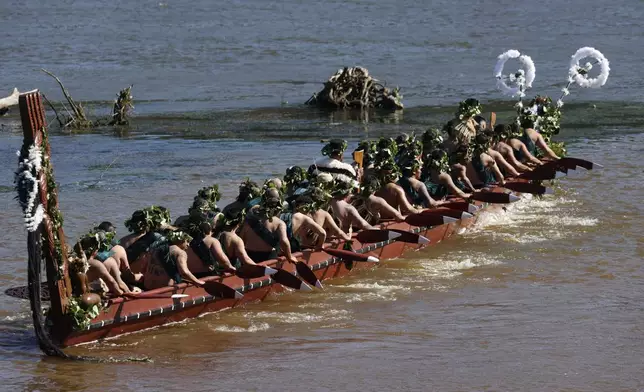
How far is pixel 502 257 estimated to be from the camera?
2120 centimetres

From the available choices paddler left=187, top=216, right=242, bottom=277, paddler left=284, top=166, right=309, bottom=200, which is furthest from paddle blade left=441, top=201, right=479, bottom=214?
paddler left=187, top=216, right=242, bottom=277

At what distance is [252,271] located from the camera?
1722 centimetres

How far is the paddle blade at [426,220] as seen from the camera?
20.5 m

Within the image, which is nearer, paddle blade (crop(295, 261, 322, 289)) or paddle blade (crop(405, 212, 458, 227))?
paddle blade (crop(295, 261, 322, 289))

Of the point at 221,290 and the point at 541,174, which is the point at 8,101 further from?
the point at 221,290

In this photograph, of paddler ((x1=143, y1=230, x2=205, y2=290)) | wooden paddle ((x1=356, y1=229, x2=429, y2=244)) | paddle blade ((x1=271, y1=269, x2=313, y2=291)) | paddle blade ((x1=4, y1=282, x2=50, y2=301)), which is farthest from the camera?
wooden paddle ((x1=356, y1=229, x2=429, y2=244))

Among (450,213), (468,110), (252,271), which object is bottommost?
(252,271)

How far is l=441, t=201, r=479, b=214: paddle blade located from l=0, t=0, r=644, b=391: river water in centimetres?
78

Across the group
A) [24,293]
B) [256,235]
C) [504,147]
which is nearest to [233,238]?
[256,235]

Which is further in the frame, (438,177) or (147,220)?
(438,177)

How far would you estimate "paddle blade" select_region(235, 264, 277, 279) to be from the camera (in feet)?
56.2

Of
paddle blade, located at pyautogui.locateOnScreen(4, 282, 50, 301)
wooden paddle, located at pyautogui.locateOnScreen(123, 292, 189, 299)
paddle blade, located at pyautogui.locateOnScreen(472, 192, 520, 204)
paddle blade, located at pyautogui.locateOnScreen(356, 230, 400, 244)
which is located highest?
paddle blade, located at pyautogui.locateOnScreen(472, 192, 520, 204)

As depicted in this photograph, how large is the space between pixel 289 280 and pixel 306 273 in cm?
58

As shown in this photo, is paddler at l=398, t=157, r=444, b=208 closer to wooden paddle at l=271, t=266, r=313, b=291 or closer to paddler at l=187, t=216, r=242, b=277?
wooden paddle at l=271, t=266, r=313, b=291
